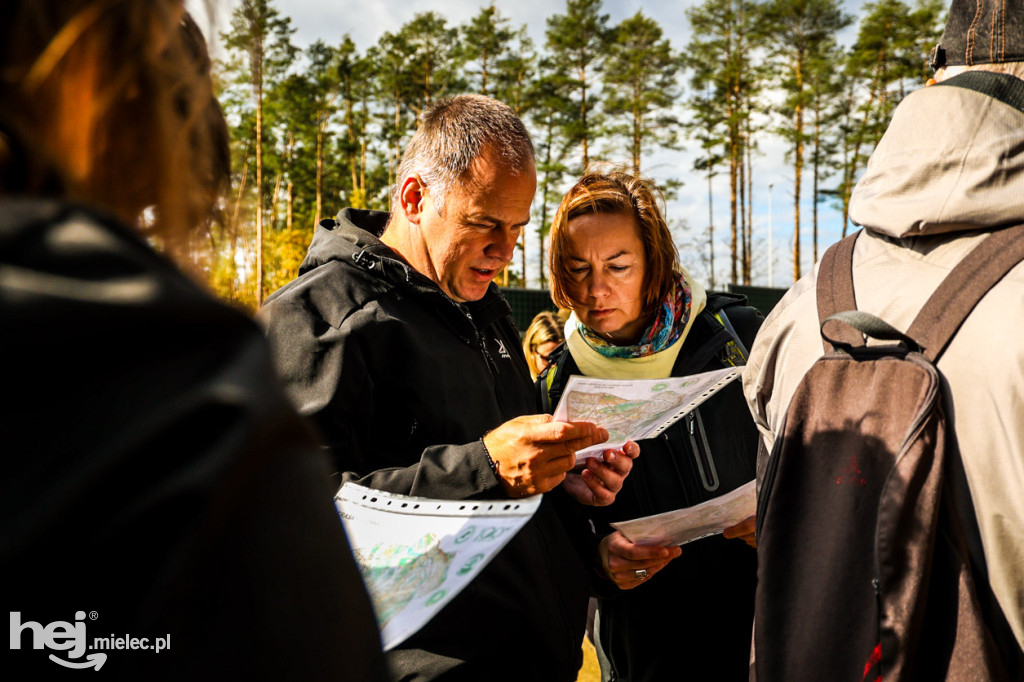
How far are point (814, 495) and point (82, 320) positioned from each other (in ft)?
4.12

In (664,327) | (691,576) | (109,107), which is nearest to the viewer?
(109,107)

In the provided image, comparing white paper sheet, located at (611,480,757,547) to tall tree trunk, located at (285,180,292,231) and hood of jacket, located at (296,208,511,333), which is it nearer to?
hood of jacket, located at (296,208,511,333)

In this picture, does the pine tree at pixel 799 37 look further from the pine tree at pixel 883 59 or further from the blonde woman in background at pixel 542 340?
the blonde woman in background at pixel 542 340

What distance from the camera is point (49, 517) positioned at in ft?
1.27

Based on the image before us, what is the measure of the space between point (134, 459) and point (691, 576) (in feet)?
7.38

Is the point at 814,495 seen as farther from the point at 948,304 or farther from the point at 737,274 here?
the point at 737,274

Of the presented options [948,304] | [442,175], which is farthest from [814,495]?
[442,175]

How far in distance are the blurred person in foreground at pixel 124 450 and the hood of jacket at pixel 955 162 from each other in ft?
4.11

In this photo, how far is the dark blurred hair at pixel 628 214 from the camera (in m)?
2.78

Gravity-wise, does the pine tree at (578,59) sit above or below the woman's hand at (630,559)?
above

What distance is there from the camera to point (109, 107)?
52 cm

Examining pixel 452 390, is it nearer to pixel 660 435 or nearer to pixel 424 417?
pixel 424 417

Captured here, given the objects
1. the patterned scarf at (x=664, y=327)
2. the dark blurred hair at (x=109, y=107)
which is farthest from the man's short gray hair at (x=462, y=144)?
the dark blurred hair at (x=109, y=107)

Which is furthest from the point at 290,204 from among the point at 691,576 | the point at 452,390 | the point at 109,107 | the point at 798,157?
the point at 109,107
